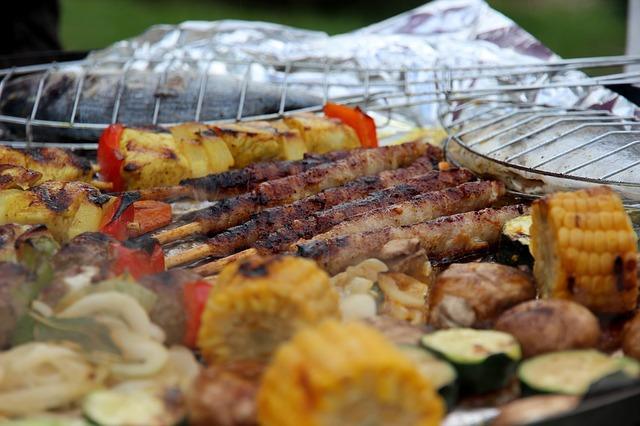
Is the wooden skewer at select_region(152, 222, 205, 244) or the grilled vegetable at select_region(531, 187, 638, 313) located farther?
the wooden skewer at select_region(152, 222, 205, 244)

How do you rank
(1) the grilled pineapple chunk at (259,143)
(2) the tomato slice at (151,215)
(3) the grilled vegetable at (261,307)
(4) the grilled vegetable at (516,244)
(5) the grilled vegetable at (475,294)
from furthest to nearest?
(1) the grilled pineapple chunk at (259,143), (2) the tomato slice at (151,215), (4) the grilled vegetable at (516,244), (5) the grilled vegetable at (475,294), (3) the grilled vegetable at (261,307)

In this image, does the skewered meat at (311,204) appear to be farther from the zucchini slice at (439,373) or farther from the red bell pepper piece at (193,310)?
the zucchini slice at (439,373)

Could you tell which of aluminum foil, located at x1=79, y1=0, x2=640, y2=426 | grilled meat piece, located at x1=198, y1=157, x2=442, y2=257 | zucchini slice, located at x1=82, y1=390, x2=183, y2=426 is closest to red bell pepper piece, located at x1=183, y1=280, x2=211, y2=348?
zucchini slice, located at x1=82, y1=390, x2=183, y2=426

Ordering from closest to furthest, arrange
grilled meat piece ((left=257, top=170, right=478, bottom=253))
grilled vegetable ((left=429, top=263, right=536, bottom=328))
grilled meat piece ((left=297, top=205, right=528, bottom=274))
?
1. grilled vegetable ((left=429, top=263, right=536, bottom=328))
2. grilled meat piece ((left=297, top=205, right=528, bottom=274))
3. grilled meat piece ((left=257, top=170, right=478, bottom=253))

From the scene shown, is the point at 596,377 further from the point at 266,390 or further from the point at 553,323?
the point at 266,390

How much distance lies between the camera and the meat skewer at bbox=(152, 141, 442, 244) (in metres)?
4.23

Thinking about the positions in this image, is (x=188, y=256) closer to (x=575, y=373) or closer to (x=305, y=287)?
(x=305, y=287)

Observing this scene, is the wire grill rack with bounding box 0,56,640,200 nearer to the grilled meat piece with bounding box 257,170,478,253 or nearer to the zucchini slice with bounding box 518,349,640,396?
the grilled meat piece with bounding box 257,170,478,253

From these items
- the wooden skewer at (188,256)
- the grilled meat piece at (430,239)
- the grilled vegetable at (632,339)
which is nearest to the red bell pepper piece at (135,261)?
the wooden skewer at (188,256)

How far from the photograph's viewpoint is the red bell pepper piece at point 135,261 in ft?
10.9

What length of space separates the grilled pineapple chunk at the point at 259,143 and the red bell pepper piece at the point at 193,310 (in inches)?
90.7

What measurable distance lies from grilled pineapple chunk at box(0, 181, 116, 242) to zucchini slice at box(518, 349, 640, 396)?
231cm

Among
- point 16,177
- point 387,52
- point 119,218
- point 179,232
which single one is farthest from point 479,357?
point 387,52

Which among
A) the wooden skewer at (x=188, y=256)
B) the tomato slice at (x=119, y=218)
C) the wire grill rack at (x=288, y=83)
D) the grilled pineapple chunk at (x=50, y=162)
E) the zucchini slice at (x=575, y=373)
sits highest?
the wire grill rack at (x=288, y=83)
